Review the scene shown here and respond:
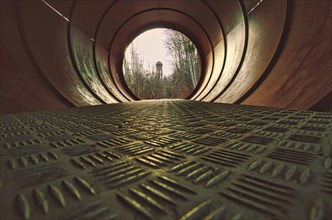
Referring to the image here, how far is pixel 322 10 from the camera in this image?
8.61ft

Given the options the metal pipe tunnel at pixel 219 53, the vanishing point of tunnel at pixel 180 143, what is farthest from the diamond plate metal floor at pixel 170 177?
the metal pipe tunnel at pixel 219 53

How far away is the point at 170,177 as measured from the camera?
79 cm

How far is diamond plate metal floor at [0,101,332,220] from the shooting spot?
580mm

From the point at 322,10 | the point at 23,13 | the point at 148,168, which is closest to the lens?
the point at 148,168

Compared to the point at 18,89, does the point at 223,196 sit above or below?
below

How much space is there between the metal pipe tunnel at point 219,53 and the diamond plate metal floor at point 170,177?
1.75 meters

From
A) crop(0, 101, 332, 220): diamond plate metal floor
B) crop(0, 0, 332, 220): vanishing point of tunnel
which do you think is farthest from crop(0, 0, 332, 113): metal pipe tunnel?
crop(0, 101, 332, 220): diamond plate metal floor

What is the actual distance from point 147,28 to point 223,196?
9.92 meters

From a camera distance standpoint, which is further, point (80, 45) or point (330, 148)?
point (80, 45)

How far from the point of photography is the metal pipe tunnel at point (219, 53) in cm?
271

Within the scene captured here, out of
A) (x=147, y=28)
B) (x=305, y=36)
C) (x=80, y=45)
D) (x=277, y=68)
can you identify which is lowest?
(x=277, y=68)

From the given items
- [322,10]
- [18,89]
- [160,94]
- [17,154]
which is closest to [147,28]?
[18,89]

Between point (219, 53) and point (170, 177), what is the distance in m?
7.34

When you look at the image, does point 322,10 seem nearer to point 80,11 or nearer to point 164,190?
point 164,190
